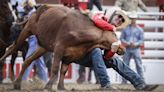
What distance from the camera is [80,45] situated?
11.4m

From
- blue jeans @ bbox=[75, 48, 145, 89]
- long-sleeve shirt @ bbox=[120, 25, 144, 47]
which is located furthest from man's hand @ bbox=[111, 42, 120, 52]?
long-sleeve shirt @ bbox=[120, 25, 144, 47]

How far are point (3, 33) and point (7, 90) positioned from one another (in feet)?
9.29

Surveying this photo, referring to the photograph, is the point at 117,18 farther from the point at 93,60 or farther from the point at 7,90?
the point at 7,90

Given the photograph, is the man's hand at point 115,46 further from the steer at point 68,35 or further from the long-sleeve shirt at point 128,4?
the long-sleeve shirt at point 128,4

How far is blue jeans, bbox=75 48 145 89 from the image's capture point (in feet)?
38.8

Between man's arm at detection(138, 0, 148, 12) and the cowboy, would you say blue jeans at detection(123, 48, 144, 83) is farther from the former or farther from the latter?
the cowboy

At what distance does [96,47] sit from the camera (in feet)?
37.7

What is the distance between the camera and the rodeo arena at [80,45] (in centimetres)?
1144

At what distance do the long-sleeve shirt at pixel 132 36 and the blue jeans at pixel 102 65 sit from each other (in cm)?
371

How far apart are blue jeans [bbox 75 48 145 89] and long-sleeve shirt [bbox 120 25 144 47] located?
12.2ft

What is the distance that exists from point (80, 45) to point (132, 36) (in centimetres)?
473

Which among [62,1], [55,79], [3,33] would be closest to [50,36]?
[55,79]

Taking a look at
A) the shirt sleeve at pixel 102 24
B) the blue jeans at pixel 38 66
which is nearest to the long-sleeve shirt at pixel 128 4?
the blue jeans at pixel 38 66

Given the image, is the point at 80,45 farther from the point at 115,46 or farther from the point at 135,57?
the point at 135,57
